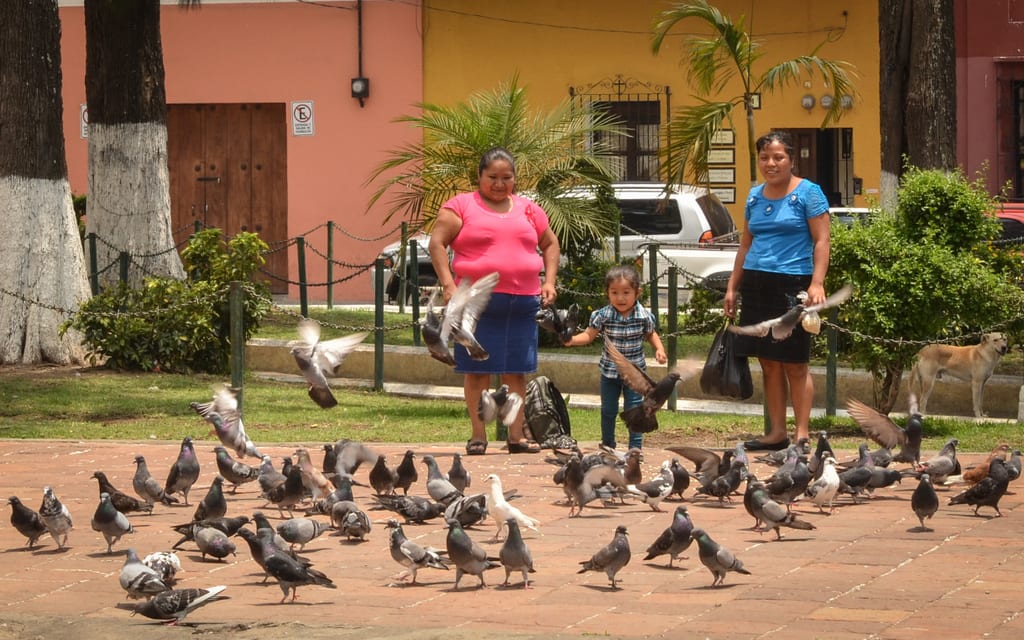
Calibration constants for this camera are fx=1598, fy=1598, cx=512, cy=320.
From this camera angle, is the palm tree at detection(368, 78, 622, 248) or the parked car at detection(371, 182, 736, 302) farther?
the parked car at detection(371, 182, 736, 302)

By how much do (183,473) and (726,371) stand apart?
10.7 ft

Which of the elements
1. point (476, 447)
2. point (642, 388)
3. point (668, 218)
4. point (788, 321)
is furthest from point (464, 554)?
point (668, 218)

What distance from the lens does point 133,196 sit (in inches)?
631

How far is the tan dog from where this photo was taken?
1235cm

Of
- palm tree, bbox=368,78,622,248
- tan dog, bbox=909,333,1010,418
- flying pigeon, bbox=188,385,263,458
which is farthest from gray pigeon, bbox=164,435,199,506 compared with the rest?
tan dog, bbox=909,333,1010,418

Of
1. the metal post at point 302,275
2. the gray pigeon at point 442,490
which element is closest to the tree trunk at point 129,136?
the metal post at point 302,275

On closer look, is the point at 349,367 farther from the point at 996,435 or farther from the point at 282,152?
the point at 282,152

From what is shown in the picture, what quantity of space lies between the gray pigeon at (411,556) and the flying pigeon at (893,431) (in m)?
3.35

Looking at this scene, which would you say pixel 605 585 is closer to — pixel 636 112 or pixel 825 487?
pixel 825 487

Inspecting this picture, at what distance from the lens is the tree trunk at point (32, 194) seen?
1447cm

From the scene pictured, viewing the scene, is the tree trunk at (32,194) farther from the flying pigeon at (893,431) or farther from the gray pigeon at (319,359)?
the flying pigeon at (893,431)

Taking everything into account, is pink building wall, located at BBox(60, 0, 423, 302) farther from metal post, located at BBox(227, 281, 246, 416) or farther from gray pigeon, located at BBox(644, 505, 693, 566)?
gray pigeon, located at BBox(644, 505, 693, 566)

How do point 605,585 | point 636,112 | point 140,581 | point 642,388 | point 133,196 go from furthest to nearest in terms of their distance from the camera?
1. point 636,112
2. point 133,196
3. point 642,388
4. point 605,585
5. point 140,581

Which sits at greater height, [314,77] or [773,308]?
[314,77]
